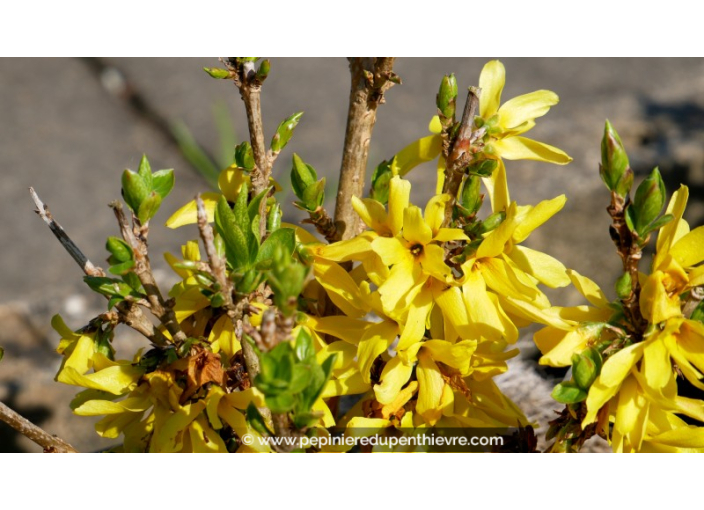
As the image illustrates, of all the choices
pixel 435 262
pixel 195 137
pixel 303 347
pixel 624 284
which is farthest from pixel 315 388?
pixel 195 137

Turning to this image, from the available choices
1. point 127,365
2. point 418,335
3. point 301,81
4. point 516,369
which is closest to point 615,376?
point 418,335

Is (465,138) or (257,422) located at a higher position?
(465,138)

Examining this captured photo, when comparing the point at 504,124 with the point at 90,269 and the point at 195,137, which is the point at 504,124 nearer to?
the point at 90,269

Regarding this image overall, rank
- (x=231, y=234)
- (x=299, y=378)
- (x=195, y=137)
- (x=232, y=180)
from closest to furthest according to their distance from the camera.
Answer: (x=299, y=378)
(x=231, y=234)
(x=232, y=180)
(x=195, y=137)

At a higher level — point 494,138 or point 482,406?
point 494,138

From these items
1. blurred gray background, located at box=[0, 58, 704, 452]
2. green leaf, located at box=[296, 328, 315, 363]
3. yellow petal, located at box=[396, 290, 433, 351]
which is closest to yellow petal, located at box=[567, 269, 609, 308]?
yellow petal, located at box=[396, 290, 433, 351]

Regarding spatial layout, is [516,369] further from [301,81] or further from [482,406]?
[301,81]
